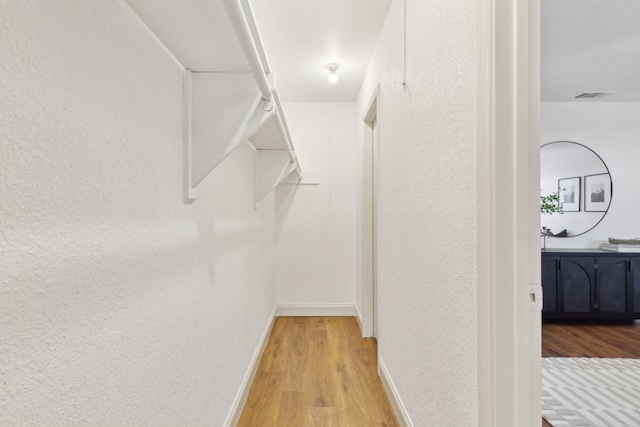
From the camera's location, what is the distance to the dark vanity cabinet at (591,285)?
129 inches

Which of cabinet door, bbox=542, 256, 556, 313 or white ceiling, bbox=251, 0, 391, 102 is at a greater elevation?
white ceiling, bbox=251, 0, 391, 102

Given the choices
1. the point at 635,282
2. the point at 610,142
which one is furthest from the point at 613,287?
the point at 610,142

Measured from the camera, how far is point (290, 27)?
210 cm

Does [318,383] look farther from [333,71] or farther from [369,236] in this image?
[333,71]

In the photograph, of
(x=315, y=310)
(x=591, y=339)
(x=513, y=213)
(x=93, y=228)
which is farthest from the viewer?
(x=315, y=310)

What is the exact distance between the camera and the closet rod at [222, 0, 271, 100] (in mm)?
606

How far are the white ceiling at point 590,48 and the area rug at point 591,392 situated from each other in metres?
2.30

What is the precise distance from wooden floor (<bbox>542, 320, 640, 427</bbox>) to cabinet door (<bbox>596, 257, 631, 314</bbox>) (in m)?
0.17

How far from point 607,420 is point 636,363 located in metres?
1.05

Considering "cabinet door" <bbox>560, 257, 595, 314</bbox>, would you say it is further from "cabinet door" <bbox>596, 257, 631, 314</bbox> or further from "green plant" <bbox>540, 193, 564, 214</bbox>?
"green plant" <bbox>540, 193, 564, 214</bbox>

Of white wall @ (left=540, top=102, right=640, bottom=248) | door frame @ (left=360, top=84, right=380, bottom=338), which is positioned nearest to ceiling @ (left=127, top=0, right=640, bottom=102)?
white wall @ (left=540, top=102, right=640, bottom=248)

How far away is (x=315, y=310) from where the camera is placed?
3.55m

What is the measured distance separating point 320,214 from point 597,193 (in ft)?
9.87

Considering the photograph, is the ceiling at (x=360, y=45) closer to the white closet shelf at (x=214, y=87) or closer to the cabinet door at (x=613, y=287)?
the white closet shelf at (x=214, y=87)
